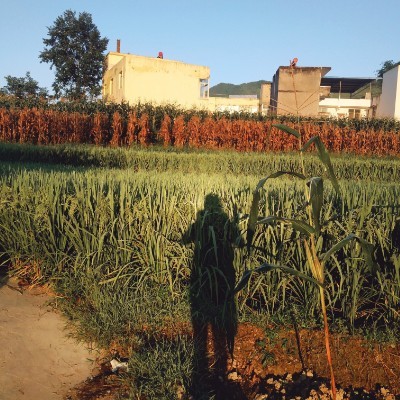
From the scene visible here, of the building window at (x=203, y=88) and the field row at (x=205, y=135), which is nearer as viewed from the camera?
the field row at (x=205, y=135)

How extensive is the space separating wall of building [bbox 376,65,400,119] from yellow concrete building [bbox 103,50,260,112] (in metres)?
10.8

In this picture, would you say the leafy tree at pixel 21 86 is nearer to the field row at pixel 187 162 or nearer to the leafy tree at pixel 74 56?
the leafy tree at pixel 74 56

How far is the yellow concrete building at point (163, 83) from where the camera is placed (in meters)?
36.6

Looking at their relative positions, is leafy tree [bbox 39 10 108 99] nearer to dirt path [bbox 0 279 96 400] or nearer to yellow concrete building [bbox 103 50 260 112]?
yellow concrete building [bbox 103 50 260 112]

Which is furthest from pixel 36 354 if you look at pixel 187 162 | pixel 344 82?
pixel 344 82

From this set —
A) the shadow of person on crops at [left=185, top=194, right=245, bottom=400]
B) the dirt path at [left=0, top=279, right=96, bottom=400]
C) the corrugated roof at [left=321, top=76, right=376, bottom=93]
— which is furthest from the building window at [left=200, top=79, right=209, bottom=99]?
the dirt path at [left=0, top=279, right=96, bottom=400]

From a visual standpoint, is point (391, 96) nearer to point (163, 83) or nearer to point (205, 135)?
point (163, 83)

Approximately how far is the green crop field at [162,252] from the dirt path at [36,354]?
189 mm

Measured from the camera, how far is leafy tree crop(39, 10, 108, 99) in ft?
167

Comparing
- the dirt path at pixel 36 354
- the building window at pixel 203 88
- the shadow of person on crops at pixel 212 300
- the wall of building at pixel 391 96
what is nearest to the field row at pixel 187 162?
the shadow of person on crops at pixel 212 300

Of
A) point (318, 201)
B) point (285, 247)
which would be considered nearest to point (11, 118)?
point (285, 247)

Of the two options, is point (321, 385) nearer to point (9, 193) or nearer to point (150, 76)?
point (9, 193)

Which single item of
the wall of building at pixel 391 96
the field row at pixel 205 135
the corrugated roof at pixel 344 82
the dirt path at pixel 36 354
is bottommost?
the dirt path at pixel 36 354

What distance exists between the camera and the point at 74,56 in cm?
5138
